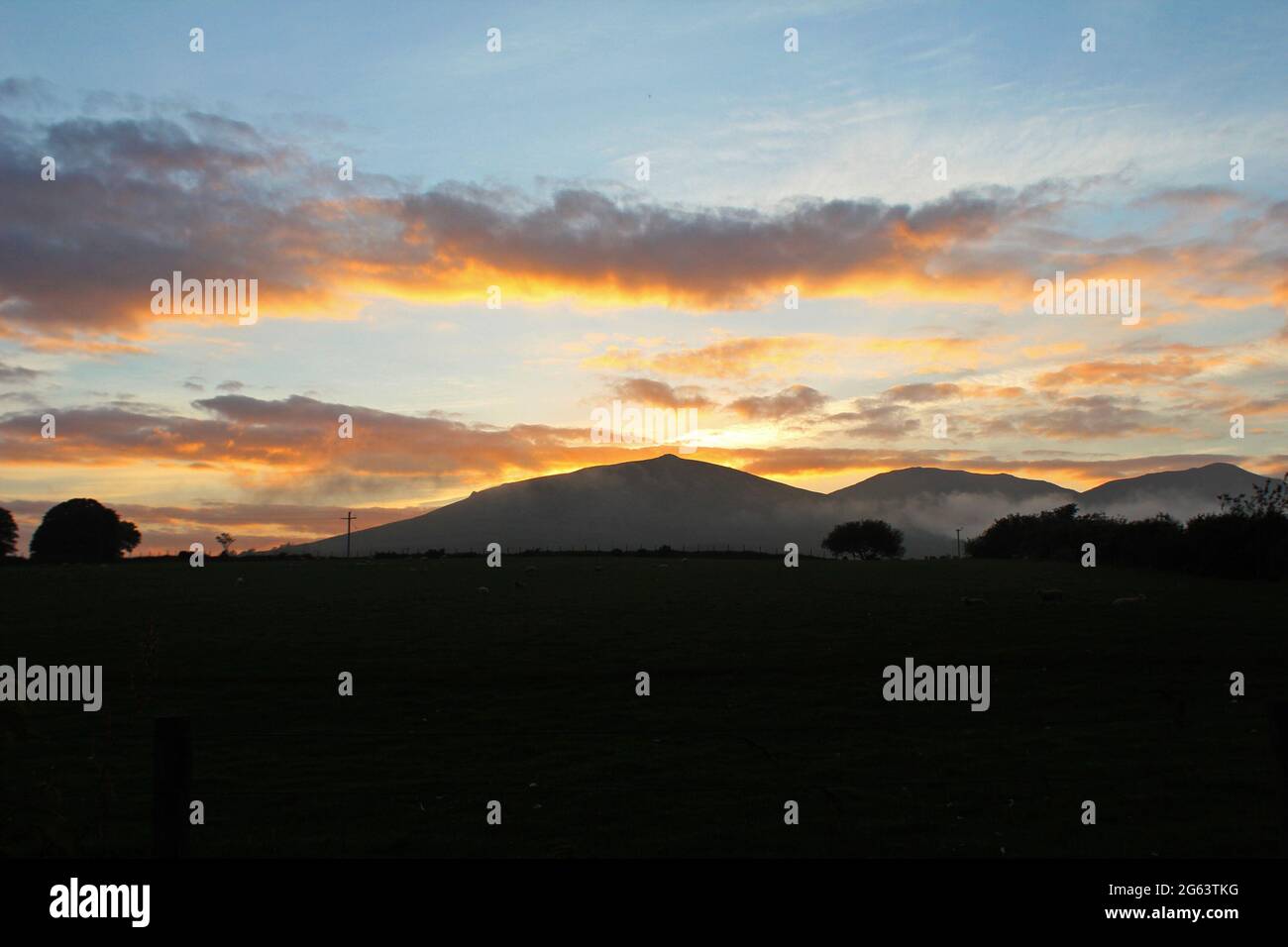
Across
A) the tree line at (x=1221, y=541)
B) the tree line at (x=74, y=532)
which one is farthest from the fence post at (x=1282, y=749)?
the tree line at (x=74, y=532)

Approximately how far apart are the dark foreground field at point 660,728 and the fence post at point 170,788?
58 cm

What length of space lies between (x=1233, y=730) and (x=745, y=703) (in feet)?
48.6

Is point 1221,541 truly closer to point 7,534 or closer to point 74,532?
point 74,532

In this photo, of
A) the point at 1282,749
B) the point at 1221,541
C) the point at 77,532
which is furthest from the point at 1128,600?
the point at 77,532

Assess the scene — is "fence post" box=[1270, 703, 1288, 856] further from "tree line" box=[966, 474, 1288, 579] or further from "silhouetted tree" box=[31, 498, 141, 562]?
"silhouetted tree" box=[31, 498, 141, 562]

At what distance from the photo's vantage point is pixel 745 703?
110 ft

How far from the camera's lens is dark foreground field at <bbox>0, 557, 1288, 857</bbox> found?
702 inches

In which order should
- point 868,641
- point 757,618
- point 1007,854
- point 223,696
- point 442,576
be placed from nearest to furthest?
point 1007,854 < point 223,696 < point 868,641 < point 757,618 < point 442,576

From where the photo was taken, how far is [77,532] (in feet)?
575

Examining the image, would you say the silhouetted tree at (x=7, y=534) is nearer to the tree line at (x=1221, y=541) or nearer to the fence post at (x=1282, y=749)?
the tree line at (x=1221, y=541)

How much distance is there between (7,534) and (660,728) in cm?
19800
